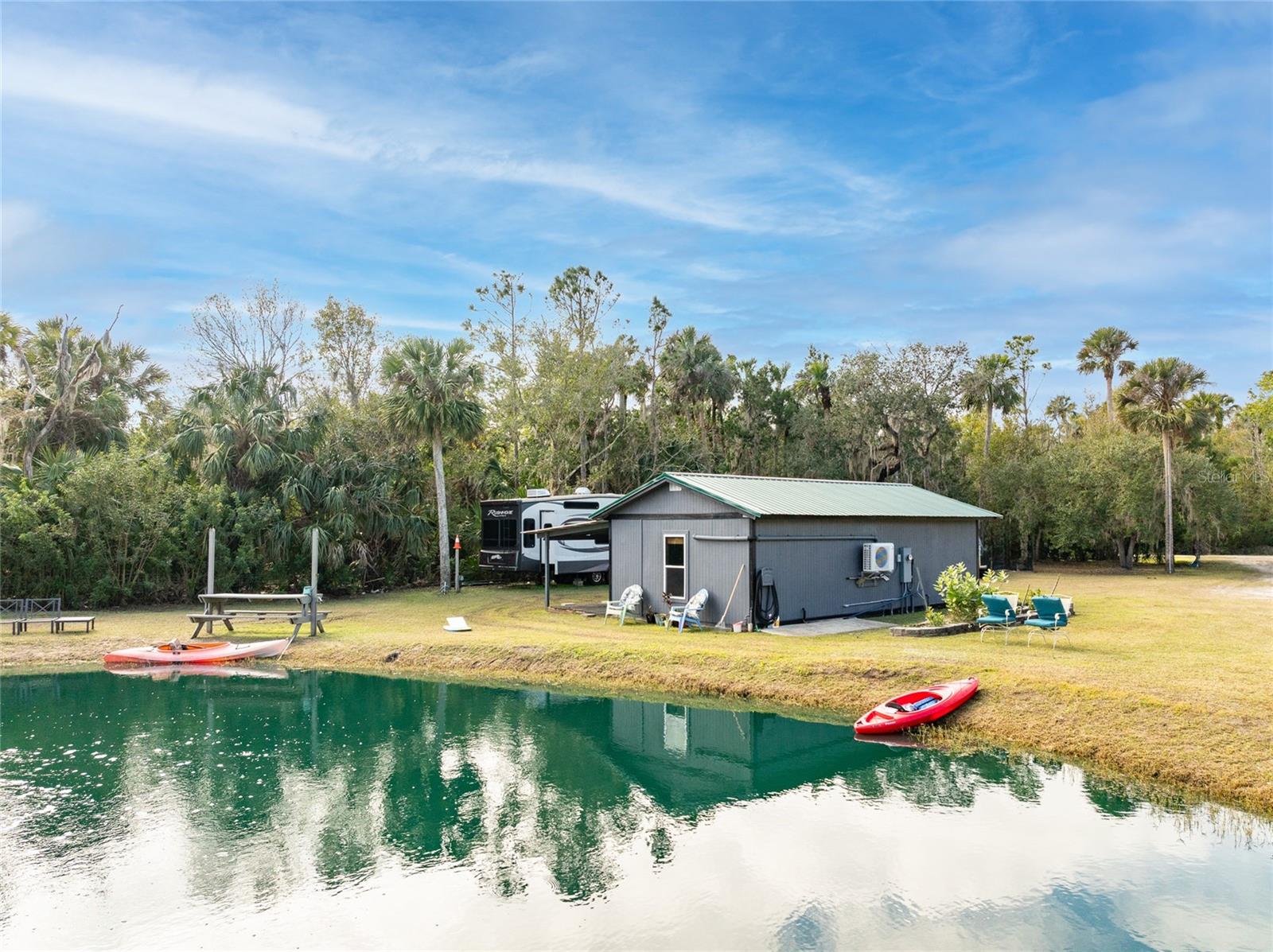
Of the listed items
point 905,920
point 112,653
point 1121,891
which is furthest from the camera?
point 112,653

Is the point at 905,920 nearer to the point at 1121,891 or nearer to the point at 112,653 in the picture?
the point at 1121,891

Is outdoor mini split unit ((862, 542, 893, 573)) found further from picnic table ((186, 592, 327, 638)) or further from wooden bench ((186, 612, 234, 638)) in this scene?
wooden bench ((186, 612, 234, 638))

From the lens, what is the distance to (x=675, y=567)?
19.7 m

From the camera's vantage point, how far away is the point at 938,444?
41.8 m

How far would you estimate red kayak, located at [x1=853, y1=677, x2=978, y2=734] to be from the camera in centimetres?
1176

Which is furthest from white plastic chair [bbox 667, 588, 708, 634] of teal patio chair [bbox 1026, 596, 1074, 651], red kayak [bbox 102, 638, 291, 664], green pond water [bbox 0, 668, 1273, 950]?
red kayak [bbox 102, 638, 291, 664]

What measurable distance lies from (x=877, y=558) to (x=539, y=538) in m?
11.7

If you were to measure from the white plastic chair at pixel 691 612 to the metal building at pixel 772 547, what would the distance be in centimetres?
21

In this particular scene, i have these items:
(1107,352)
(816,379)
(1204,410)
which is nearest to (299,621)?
(816,379)

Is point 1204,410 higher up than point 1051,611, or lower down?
higher up

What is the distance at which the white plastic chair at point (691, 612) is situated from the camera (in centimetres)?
1848

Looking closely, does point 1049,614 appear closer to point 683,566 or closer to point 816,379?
point 683,566

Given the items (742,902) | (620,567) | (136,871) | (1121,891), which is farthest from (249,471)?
(1121,891)

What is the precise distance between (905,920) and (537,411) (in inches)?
1172
